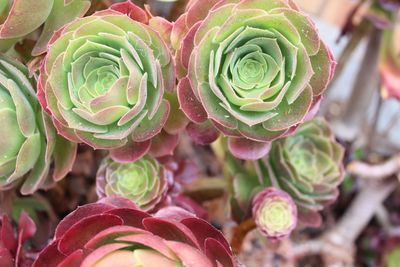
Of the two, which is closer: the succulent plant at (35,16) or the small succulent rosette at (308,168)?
the succulent plant at (35,16)

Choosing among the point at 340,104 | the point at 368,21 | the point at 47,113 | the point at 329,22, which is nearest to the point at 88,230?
the point at 47,113

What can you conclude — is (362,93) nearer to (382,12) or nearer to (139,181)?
(382,12)

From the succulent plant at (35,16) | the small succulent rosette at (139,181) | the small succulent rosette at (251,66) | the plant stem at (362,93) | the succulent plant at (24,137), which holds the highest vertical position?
the small succulent rosette at (251,66)

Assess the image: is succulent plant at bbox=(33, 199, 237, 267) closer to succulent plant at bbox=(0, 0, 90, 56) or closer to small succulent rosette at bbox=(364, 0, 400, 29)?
succulent plant at bbox=(0, 0, 90, 56)

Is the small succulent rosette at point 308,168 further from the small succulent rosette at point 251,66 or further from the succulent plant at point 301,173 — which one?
the small succulent rosette at point 251,66

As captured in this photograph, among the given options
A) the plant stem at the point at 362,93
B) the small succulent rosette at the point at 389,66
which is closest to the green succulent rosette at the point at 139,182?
the small succulent rosette at the point at 389,66

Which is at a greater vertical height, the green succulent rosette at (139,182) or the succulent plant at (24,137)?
the succulent plant at (24,137)

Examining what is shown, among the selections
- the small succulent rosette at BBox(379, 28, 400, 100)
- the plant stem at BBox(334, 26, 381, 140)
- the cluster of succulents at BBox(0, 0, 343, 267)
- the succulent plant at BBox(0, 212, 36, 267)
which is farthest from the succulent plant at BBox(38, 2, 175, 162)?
the plant stem at BBox(334, 26, 381, 140)
